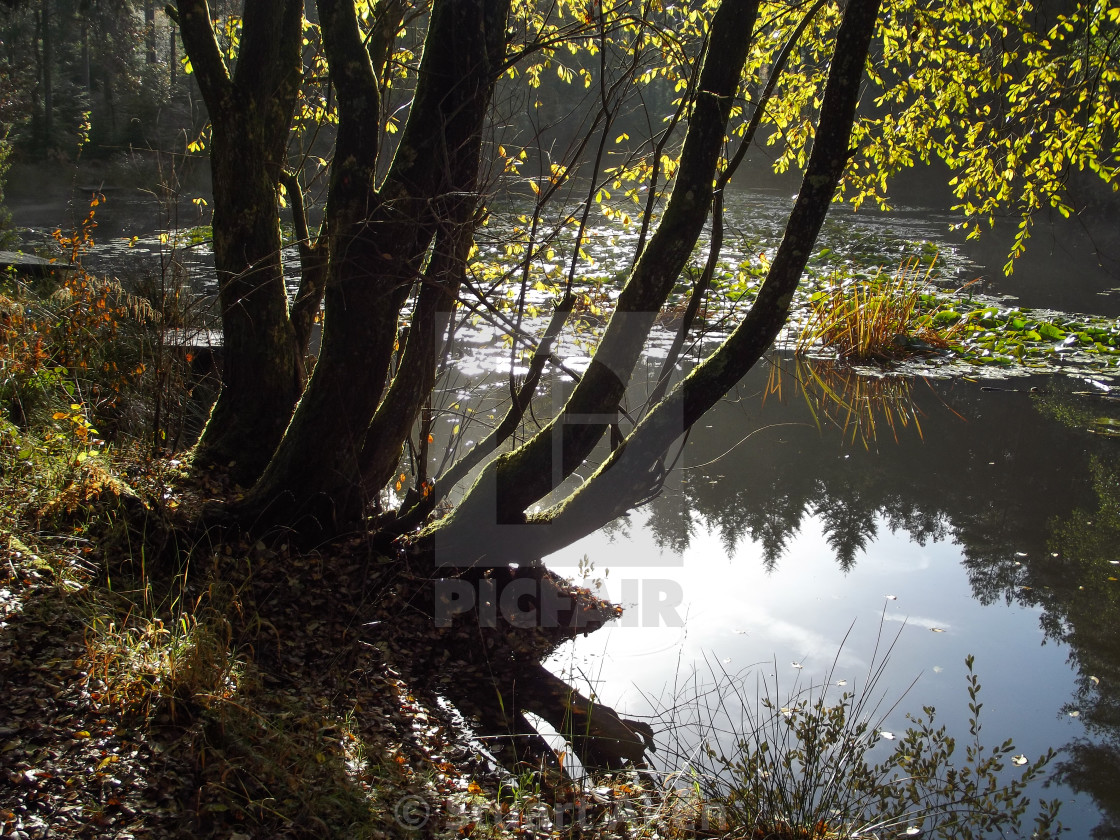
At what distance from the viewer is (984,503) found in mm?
6371

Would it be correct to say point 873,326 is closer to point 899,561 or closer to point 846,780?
point 899,561

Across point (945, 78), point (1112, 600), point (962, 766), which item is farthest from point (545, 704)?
point (945, 78)

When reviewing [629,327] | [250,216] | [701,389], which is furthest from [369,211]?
[701,389]

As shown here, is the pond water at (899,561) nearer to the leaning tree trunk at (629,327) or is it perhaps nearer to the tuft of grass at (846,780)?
the tuft of grass at (846,780)

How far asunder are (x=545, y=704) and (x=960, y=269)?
13926mm

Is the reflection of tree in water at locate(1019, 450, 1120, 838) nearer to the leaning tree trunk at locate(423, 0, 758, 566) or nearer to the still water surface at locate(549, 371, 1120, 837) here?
the still water surface at locate(549, 371, 1120, 837)

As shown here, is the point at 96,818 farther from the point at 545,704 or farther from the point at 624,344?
the point at 624,344

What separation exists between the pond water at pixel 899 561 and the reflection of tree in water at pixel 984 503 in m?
0.02

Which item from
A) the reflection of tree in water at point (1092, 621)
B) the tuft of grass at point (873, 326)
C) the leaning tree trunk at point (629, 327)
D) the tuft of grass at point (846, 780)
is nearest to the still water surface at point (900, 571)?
the reflection of tree in water at point (1092, 621)

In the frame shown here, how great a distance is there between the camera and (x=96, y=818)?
2273mm

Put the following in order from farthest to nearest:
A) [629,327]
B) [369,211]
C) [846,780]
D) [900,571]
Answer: [900,571]
[629,327]
[369,211]
[846,780]

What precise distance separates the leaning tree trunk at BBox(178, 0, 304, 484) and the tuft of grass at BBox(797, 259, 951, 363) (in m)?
7.03

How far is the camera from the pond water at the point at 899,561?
4121mm

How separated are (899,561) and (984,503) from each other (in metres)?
1.28
